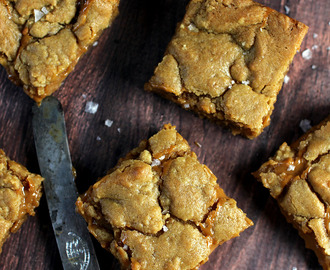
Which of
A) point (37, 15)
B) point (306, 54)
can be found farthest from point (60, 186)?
point (306, 54)

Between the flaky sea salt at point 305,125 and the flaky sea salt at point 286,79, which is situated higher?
the flaky sea salt at point 286,79

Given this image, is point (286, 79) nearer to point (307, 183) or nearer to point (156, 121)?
point (307, 183)

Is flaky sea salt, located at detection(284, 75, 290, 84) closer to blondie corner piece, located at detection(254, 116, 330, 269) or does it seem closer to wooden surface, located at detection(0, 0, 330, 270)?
wooden surface, located at detection(0, 0, 330, 270)

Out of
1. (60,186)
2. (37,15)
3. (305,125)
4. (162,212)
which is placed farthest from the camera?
(305,125)

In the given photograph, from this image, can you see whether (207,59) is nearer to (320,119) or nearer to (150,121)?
(150,121)

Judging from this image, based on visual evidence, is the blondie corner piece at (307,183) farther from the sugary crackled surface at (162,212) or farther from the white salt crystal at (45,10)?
the white salt crystal at (45,10)

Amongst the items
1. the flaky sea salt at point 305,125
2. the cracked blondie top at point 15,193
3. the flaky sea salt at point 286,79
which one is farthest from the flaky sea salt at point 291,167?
the cracked blondie top at point 15,193
